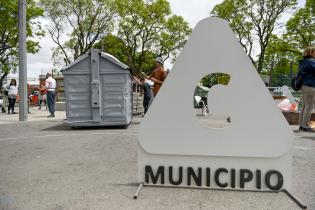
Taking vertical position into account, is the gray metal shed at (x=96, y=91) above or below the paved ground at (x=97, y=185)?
above

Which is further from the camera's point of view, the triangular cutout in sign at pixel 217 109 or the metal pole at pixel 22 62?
the metal pole at pixel 22 62

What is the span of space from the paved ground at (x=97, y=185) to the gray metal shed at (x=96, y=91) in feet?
9.59

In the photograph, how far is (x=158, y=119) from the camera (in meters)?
3.71

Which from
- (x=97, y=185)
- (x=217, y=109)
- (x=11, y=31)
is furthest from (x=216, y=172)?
(x=11, y=31)

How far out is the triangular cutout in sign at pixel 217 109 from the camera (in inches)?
138

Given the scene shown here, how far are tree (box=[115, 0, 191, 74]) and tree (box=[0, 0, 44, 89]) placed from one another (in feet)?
42.9

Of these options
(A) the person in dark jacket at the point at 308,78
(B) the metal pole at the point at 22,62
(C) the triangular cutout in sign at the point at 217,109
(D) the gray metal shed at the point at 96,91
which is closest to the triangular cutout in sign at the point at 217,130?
(C) the triangular cutout in sign at the point at 217,109

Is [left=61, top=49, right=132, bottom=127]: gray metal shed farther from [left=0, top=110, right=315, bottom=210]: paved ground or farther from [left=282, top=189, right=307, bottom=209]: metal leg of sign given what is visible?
[left=282, top=189, right=307, bottom=209]: metal leg of sign

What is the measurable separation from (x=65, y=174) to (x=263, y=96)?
8.07 ft

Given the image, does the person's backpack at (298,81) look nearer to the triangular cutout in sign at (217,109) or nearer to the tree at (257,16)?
the triangular cutout in sign at (217,109)

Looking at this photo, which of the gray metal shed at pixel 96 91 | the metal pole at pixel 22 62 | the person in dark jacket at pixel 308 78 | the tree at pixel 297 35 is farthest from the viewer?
the tree at pixel 297 35

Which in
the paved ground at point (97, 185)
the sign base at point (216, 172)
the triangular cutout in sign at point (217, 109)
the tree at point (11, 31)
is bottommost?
the paved ground at point (97, 185)

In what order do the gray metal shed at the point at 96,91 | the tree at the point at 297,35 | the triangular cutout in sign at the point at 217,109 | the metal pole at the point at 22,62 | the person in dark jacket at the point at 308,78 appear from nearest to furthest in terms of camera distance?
1. the triangular cutout in sign at the point at 217,109
2. the person in dark jacket at the point at 308,78
3. the gray metal shed at the point at 96,91
4. the metal pole at the point at 22,62
5. the tree at the point at 297,35

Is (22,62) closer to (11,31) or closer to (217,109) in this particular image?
(217,109)
